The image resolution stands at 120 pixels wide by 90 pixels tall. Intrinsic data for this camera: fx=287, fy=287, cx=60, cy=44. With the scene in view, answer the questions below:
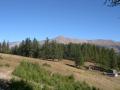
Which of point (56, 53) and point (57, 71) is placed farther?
point (56, 53)

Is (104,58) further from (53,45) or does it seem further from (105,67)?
(53,45)

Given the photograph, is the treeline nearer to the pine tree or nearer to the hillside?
the pine tree

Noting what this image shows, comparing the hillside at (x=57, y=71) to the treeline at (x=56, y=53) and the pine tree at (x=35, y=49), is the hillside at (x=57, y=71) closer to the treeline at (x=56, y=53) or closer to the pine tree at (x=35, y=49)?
the treeline at (x=56, y=53)

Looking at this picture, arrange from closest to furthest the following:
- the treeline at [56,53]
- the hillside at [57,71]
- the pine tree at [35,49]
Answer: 1. the hillside at [57,71]
2. the treeline at [56,53]
3. the pine tree at [35,49]

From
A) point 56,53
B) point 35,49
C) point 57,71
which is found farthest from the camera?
point 56,53

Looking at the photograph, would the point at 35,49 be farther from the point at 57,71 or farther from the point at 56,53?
the point at 57,71

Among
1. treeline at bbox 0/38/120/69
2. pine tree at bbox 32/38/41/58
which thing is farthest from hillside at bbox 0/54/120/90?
pine tree at bbox 32/38/41/58

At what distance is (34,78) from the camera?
95.0 ft

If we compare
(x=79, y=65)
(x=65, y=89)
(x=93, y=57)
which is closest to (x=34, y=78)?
(x=65, y=89)

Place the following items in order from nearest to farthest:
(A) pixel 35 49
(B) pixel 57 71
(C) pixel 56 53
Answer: (B) pixel 57 71 < (A) pixel 35 49 < (C) pixel 56 53

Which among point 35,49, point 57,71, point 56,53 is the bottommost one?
point 57,71

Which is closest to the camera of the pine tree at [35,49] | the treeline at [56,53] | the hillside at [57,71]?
the hillside at [57,71]

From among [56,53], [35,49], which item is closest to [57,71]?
[35,49]

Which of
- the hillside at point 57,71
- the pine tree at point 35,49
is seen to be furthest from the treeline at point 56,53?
the hillside at point 57,71
